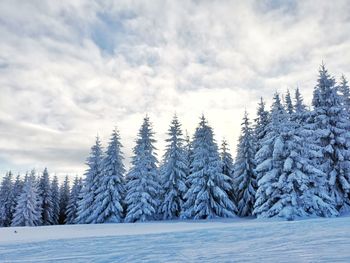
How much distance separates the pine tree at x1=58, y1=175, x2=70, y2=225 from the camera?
7078cm

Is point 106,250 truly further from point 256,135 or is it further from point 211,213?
point 256,135

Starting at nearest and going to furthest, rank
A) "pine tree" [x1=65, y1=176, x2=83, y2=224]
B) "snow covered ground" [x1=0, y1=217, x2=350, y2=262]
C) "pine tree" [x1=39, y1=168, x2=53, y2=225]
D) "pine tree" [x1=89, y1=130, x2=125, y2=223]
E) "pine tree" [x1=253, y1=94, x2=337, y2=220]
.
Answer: "snow covered ground" [x1=0, y1=217, x2=350, y2=262]
"pine tree" [x1=253, y1=94, x2=337, y2=220]
"pine tree" [x1=89, y1=130, x2=125, y2=223]
"pine tree" [x1=65, y1=176, x2=83, y2=224]
"pine tree" [x1=39, y1=168, x2=53, y2=225]

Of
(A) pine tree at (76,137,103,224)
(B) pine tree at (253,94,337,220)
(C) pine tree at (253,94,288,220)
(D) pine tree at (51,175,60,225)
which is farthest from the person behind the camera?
(D) pine tree at (51,175,60,225)

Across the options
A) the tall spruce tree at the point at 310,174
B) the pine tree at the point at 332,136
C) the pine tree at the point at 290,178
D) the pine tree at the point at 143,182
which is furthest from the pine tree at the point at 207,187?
the pine tree at the point at 332,136

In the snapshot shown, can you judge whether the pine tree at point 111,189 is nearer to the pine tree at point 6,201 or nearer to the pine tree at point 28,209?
the pine tree at point 28,209

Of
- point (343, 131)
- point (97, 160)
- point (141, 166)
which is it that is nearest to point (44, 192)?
point (97, 160)

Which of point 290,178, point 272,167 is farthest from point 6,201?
point 290,178

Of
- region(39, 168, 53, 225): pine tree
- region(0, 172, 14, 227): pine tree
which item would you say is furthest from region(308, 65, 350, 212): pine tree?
region(0, 172, 14, 227): pine tree

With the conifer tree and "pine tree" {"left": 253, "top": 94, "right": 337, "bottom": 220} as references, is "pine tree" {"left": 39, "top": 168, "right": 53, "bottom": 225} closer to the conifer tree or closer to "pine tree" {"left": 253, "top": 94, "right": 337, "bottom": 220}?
the conifer tree

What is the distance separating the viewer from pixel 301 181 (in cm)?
2425

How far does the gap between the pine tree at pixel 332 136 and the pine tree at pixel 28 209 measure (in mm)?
47518

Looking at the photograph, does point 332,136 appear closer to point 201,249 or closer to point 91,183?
point 201,249

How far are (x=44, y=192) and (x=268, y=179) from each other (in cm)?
5046

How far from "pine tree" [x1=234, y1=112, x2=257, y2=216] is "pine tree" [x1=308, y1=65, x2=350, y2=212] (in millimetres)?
9183
